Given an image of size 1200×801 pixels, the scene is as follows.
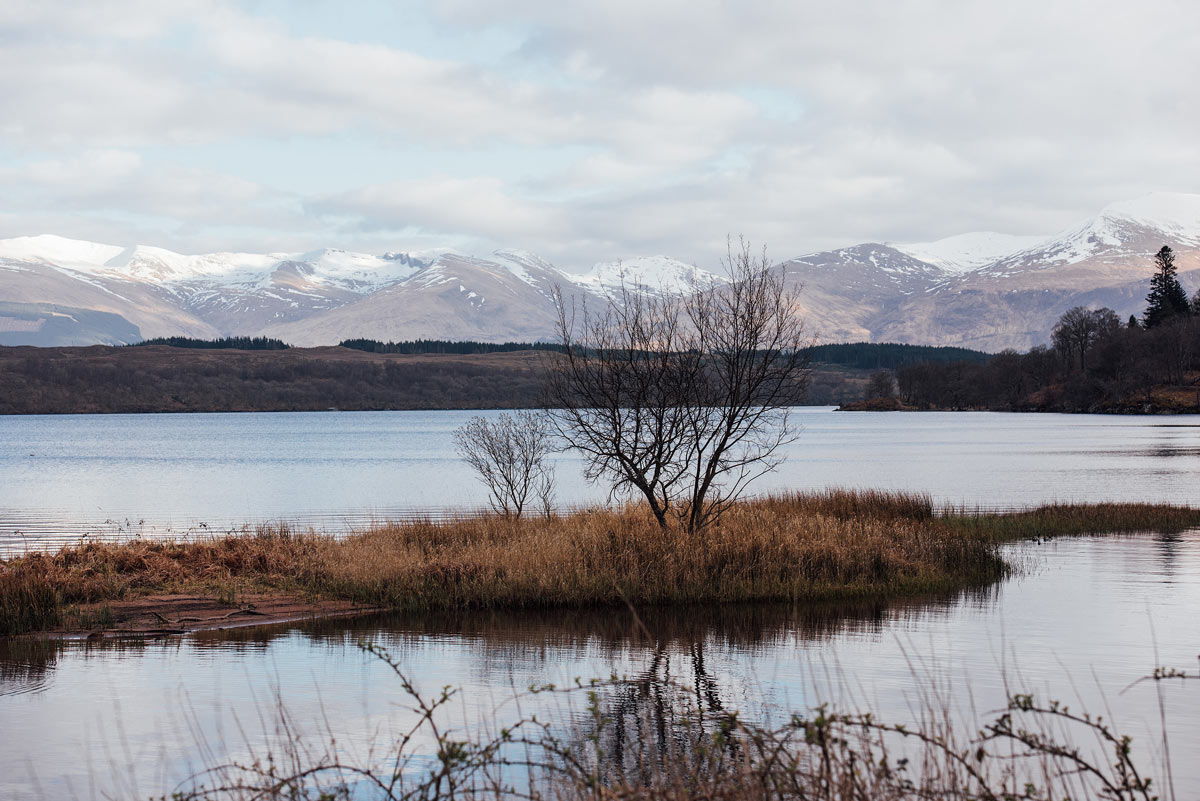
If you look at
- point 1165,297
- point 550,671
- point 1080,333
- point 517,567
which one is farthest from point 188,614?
point 1165,297

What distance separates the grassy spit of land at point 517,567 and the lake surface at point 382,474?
9074 mm

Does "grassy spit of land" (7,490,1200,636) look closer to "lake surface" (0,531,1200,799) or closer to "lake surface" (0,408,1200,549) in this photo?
"lake surface" (0,531,1200,799)

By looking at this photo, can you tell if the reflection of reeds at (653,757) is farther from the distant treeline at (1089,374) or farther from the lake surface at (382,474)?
the distant treeline at (1089,374)

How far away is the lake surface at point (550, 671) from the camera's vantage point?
11703 millimetres

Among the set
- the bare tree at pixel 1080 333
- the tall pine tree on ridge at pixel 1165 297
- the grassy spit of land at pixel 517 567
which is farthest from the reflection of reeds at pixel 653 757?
the bare tree at pixel 1080 333

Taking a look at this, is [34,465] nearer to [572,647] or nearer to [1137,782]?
[572,647]

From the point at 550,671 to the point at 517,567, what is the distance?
556 centimetres

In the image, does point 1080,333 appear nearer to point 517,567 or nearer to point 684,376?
point 684,376

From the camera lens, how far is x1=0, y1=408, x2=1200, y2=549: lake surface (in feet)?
133

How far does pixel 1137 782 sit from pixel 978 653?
9734 mm

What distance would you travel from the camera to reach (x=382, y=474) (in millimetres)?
61344

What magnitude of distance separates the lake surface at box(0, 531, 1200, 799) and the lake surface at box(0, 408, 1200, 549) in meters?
15.8

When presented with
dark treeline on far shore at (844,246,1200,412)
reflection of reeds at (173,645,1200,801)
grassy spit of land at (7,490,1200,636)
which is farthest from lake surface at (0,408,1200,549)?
dark treeline on far shore at (844,246,1200,412)

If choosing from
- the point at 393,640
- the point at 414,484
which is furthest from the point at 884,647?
the point at 414,484
